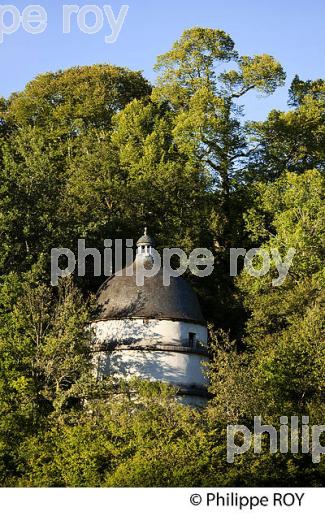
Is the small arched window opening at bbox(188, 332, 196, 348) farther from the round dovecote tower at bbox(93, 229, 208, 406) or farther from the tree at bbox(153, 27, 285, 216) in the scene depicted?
the tree at bbox(153, 27, 285, 216)

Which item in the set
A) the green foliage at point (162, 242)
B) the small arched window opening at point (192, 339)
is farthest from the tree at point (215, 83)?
the small arched window opening at point (192, 339)

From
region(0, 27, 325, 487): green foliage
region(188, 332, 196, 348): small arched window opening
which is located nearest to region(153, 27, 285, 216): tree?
region(0, 27, 325, 487): green foliage

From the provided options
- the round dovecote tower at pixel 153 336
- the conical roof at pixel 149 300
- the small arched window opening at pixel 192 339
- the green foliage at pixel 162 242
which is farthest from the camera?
the small arched window opening at pixel 192 339

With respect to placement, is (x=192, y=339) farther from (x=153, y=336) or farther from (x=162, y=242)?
(x=162, y=242)

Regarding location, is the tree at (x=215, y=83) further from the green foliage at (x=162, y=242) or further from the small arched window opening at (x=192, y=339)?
the small arched window opening at (x=192, y=339)

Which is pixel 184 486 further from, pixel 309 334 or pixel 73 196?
pixel 73 196

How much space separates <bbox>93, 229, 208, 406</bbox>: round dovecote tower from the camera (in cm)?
4828

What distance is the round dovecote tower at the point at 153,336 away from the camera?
158 feet

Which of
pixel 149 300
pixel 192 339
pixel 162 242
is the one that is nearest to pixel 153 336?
pixel 149 300

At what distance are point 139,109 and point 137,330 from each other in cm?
2097

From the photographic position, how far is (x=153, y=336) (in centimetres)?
4872

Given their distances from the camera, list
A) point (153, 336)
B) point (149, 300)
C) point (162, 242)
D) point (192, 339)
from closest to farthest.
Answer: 1. point (153, 336)
2. point (149, 300)
3. point (192, 339)
4. point (162, 242)

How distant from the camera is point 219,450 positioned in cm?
4266

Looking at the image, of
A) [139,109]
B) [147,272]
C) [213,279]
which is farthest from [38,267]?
[139,109]
